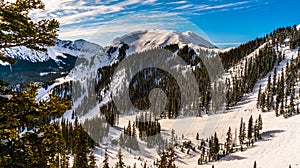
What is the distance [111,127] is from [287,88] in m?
113

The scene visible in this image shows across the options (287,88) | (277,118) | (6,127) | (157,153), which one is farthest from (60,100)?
(287,88)

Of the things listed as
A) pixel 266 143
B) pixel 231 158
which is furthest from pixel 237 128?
pixel 231 158

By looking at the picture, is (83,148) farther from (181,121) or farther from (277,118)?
(181,121)

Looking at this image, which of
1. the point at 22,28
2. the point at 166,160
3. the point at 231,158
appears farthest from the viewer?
the point at 231,158

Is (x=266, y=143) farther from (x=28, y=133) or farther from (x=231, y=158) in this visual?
(x=28, y=133)

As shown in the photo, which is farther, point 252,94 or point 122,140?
point 252,94

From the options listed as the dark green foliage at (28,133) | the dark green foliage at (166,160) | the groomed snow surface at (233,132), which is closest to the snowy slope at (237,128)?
the groomed snow surface at (233,132)

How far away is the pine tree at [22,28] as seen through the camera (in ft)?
41.1

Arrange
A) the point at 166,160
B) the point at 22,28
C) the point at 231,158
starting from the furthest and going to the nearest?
the point at 231,158 → the point at 166,160 → the point at 22,28

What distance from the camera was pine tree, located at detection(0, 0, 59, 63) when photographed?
12.5 metres

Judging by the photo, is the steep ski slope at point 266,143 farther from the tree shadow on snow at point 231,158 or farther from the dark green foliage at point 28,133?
the dark green foliage at point 28,133

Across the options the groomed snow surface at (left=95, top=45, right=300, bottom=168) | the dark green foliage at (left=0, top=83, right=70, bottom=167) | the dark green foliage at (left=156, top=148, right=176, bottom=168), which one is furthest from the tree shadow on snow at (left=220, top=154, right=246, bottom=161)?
the dark green foliage at (left=0, top=83, right=70, bottom=167)

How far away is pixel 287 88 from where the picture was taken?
17312 cm

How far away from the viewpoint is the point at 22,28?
41.9 feet
